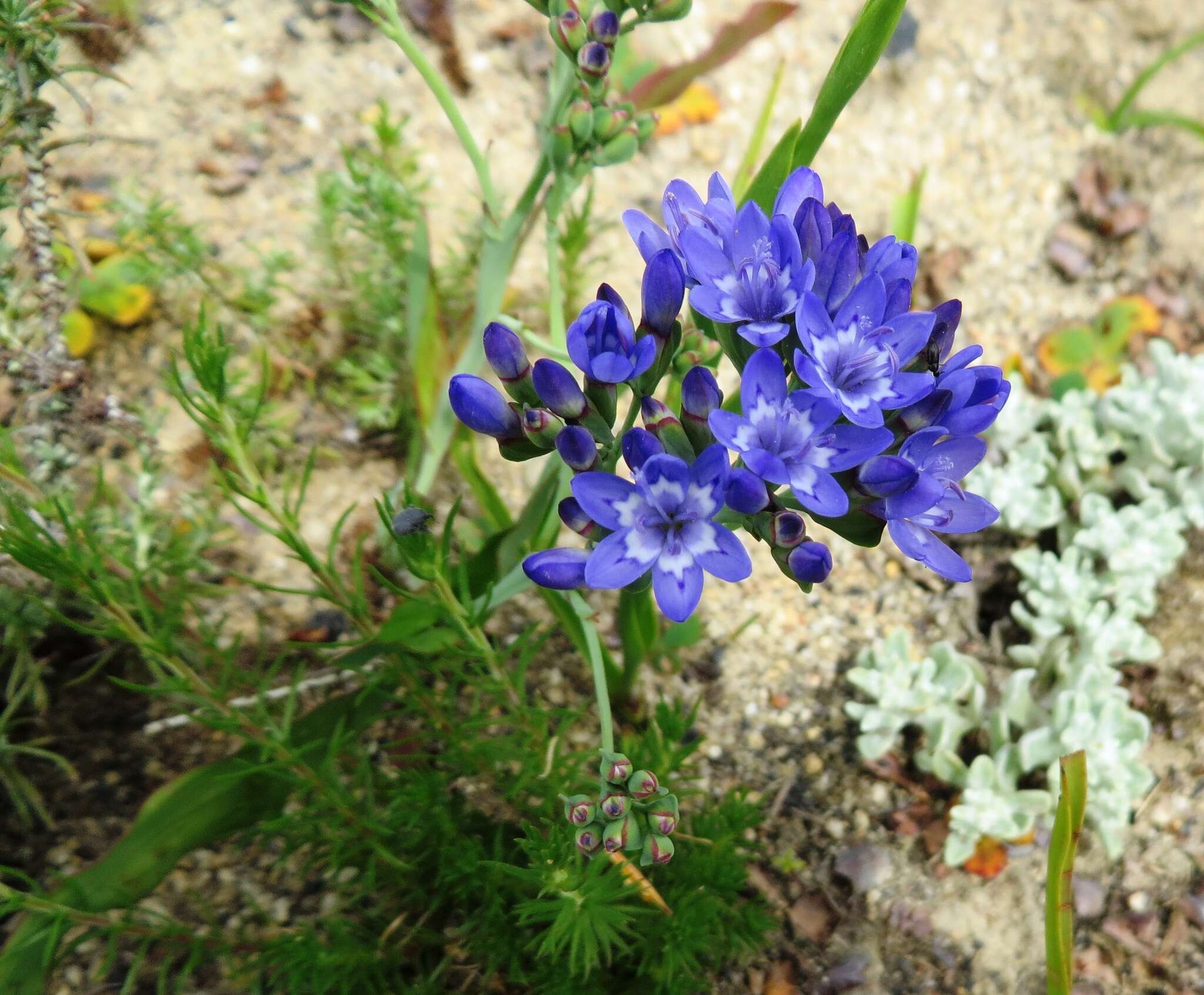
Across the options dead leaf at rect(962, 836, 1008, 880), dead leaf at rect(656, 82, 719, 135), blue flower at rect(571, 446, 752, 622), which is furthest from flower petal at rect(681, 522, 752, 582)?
dead leaf at rect(656, 82, 719, 135)

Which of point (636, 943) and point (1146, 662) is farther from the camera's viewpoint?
point (1146, 662)

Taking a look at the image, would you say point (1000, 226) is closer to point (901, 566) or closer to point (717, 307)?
point (901, 566)

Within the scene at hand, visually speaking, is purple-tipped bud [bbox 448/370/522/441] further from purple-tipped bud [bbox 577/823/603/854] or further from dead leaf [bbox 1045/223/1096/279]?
dead leaf [bbox 1045/223/1096/279]

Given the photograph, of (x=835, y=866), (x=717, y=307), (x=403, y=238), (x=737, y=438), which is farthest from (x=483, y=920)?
(x=403, y=238)

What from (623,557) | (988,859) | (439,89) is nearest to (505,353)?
(623,557)

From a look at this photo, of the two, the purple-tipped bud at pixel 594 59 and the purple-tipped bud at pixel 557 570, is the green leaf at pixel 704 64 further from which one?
the purple-tipped bud at pixel 557 570

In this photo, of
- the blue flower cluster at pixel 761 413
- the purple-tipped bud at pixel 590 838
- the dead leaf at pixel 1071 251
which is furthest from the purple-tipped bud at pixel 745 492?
the dead leaf at pixel 1071 251
